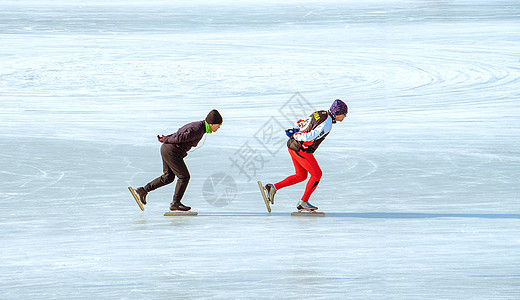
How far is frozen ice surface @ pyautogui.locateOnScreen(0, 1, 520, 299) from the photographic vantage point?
22.5ft

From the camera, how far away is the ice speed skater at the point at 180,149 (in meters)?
8.48

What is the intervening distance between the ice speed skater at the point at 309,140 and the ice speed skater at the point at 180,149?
77 centimetres

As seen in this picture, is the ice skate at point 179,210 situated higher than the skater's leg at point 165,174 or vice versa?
the skater's leg at point 165,174

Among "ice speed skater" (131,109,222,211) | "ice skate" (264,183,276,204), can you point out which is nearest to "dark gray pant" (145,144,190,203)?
"ice speed skater" (131,109,222,211)

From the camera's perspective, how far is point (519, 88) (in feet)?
59.9

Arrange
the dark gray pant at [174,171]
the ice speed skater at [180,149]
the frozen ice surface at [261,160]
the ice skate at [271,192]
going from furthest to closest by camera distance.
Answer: the ice skate at [271,192], the dark gray pant at [174,171], the ice speed skater at [180,149], the frozen ice surface at [261,160]

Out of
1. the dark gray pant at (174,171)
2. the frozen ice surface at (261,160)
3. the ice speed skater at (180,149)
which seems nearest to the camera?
the frozen ice surface at (261,160)

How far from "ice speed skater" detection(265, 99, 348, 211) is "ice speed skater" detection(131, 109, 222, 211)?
0.77 meters

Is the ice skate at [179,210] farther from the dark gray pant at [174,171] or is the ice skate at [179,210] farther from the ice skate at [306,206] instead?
the ice skate at [306,206]

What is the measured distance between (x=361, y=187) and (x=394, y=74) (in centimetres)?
1023

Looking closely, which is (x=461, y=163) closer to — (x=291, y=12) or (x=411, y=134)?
(x=411, y=134)

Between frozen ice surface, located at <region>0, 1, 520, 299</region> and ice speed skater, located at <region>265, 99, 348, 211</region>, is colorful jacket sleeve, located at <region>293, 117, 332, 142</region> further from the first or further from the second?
frozen ice surface, located at <region>0, 1, 520, 299</region>

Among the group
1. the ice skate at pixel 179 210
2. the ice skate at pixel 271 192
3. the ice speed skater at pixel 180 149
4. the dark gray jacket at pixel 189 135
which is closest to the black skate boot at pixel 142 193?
the ice speed skater at pixel 180 149

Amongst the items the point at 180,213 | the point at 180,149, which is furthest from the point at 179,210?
the point at 180,149
